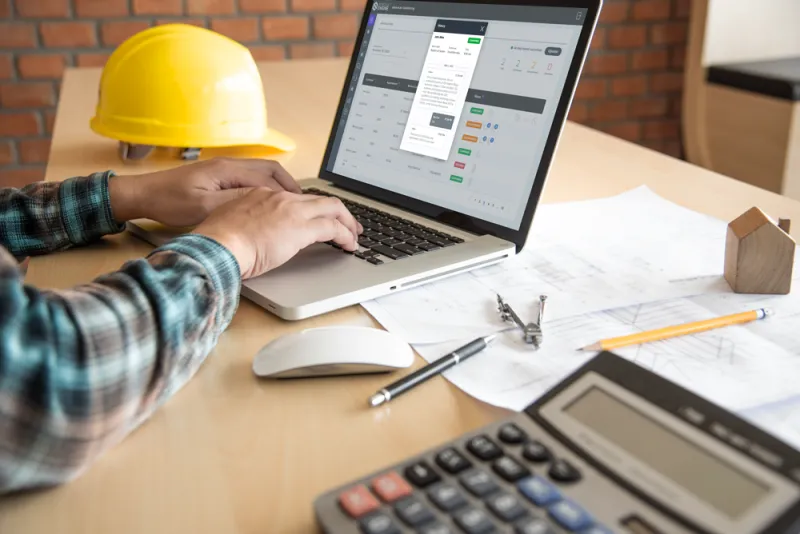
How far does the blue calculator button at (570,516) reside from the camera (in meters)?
0.38

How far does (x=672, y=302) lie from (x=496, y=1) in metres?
0.40

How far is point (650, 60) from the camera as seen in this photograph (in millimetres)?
2926

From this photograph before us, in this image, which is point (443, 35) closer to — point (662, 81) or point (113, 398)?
point (113, 398)

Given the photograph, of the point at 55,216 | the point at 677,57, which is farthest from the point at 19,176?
the point at 677,57

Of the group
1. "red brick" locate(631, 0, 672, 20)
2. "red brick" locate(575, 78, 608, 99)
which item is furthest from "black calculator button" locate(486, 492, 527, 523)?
"red brick" locate(631, 0, 672, 20)

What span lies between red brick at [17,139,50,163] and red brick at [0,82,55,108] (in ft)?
0.37

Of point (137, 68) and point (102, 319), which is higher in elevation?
point (137, 68)

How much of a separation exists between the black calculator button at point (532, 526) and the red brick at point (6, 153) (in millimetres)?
2485

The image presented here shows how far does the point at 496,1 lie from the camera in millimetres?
877

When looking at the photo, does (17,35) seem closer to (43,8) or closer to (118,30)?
(43,8)

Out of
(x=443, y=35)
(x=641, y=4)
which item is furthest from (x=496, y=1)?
(x=641, y=4)

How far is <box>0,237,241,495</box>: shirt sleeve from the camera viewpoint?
457 mm

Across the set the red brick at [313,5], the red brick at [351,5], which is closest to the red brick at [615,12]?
the red brick at [351,5]

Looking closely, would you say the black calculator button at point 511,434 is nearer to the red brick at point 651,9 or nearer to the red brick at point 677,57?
the red brick at point 651,9
